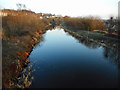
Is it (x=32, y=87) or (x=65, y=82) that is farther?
(x=65, y=82)

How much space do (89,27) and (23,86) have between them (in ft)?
116

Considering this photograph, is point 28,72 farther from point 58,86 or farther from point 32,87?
point 58,86

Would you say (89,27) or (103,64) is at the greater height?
(89,27)

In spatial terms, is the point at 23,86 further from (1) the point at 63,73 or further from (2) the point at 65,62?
(2) the point at 65,62

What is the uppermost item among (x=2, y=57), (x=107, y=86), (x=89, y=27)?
(x=89, y=27)

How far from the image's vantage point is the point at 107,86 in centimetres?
964

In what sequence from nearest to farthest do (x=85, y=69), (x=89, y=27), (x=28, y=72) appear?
(x=28, y=72), (x=85, y=69), (x=89, y=27)

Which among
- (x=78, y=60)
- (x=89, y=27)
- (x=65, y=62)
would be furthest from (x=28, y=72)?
(x=89, y=27)

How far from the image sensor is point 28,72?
11609 mm

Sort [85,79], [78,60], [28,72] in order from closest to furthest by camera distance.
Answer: [85,79] → [28,72] → [78,60]

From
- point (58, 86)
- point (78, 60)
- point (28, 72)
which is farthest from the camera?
point (78, 60)

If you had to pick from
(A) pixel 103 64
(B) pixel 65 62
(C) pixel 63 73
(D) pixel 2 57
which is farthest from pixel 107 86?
(D) pixel 2 57

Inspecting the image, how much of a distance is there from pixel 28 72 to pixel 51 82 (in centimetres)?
263

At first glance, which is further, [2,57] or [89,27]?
[89,27]
